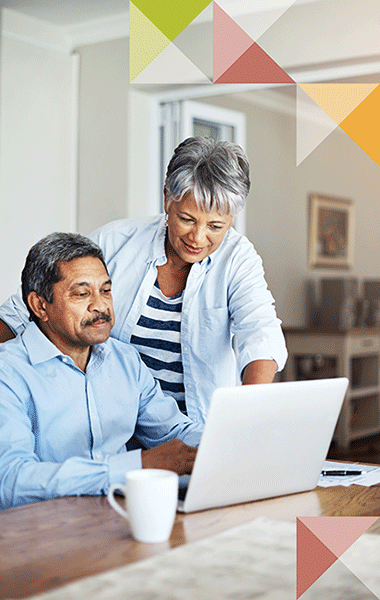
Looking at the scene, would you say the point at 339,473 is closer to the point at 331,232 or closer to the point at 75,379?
the point at 75,379

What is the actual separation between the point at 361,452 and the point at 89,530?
450 cm

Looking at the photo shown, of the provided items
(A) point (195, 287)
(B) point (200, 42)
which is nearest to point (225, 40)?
(B) point (200, 42)

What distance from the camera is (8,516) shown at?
1133mm

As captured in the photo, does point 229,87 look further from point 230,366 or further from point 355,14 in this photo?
point 230,366

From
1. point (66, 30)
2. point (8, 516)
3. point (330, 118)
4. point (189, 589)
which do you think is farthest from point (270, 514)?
point (330, 118)

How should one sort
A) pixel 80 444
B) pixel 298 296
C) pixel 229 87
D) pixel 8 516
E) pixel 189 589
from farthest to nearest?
pixel 298 296
pixel 229 87
pixel 80 444
pixel 8 516
pixel 189 589

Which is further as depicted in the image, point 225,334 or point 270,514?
point 225,334

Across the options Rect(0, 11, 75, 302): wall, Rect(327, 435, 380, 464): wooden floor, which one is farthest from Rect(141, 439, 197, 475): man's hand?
A: Rect(327, 435, 380, 464): wooden floor

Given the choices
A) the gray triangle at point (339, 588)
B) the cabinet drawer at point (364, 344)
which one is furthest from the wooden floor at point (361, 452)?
the gray triangle at point (339, 588)

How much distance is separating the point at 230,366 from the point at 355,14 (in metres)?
2.04

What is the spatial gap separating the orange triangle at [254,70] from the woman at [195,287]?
1.71m

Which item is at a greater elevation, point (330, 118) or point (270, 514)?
point (330, 118)

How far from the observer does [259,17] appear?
3461mm

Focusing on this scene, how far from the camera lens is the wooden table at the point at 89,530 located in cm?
89
